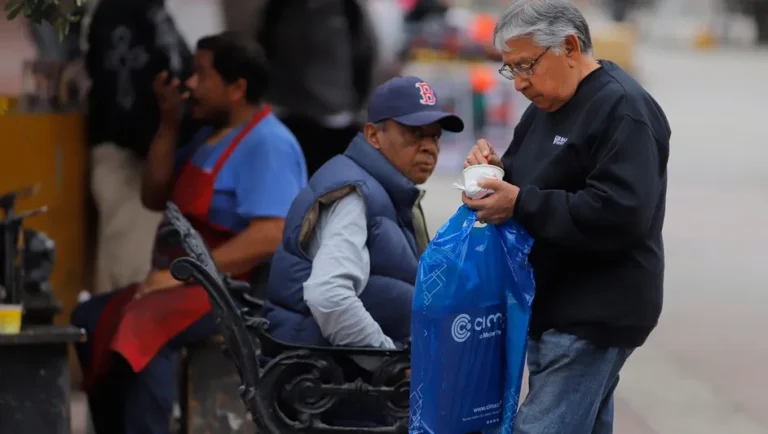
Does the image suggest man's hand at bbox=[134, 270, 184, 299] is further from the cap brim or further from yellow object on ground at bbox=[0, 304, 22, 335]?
the cap brim

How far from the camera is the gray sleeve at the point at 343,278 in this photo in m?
3.97

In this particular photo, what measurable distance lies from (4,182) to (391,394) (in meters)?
2.62

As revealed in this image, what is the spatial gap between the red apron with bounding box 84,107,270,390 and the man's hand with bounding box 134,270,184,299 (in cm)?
2

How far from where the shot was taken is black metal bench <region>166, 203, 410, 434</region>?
162 inches

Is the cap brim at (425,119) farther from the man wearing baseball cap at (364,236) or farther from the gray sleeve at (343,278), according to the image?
the gray sleeve at (343,278)

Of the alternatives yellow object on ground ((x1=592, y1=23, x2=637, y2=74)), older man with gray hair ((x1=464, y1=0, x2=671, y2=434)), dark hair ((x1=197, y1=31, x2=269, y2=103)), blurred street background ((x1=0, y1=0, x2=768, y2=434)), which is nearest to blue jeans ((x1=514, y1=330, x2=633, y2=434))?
older man with gray hair ((x1=464, y1=0, x2=671, y2=434))

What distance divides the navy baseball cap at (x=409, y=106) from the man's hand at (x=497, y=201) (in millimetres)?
753

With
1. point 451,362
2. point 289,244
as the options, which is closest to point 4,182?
point 289,244

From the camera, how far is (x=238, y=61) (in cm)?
522

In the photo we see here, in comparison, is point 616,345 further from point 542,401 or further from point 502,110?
point 502,110

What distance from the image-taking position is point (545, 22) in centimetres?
338

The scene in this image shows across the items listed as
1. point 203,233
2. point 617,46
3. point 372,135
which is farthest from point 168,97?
point 617,46

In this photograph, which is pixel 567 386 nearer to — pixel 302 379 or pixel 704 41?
pixel 302 379

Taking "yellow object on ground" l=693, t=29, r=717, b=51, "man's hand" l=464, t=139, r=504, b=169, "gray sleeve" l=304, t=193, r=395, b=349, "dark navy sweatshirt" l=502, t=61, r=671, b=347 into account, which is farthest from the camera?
"yellow object on ground" l=693, t=29, r=717, b=51
